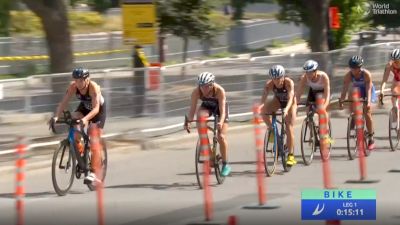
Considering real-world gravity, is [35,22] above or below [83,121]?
above

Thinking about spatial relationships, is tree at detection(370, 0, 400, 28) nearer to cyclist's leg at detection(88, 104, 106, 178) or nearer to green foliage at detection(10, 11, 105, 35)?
green foliage at detection(10, 11, 105, 35)

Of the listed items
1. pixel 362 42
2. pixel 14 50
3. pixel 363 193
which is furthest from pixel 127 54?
pixel 363 193

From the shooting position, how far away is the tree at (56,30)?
57.6 feet

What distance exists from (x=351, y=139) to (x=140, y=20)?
16.5 feet

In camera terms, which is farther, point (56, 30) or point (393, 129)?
point (56, 30)

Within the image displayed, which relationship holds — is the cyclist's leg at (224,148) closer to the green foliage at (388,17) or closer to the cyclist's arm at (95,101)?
the cyclist's arm at (95,101)

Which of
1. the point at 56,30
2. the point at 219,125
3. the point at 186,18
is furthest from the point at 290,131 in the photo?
the point at 186,18

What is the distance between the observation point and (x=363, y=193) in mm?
8367

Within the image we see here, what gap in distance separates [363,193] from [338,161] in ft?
23.0
